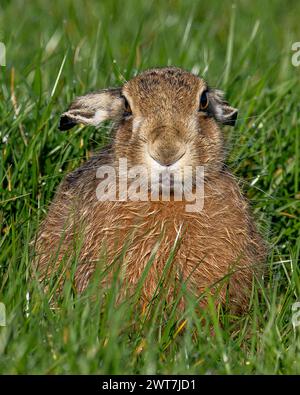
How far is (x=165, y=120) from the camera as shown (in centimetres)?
538

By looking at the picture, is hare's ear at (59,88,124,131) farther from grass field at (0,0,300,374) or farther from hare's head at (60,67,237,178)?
grass field at (0,0,300,374)

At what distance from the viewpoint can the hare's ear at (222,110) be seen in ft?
20.3

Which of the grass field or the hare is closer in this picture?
the grass field

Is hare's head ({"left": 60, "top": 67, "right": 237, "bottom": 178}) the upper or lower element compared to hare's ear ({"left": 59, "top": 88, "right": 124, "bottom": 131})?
lower

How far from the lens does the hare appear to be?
544 cm

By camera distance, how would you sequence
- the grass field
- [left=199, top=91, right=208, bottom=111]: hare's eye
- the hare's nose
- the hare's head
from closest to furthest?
1. the grass field
2. the hare's nose
3. the hare's head
4. [left=199, top=91, right=208, bottom=111]: hare's eye

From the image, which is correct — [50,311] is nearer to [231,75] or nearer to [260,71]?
[231,75]

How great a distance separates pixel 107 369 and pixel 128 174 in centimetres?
157

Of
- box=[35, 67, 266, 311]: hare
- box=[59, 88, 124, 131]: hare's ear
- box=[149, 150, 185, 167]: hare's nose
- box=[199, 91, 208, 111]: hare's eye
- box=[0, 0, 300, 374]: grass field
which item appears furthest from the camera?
box=[59, 88, 124, 131]: hare's ear

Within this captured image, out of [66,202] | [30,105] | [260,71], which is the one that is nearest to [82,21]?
[260,71]

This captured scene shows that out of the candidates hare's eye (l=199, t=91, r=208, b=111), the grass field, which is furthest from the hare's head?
the grass field

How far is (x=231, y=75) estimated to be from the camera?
25.6 feet

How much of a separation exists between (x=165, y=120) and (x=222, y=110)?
3.18 ft

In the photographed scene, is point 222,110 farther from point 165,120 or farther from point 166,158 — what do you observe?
point 166,158
